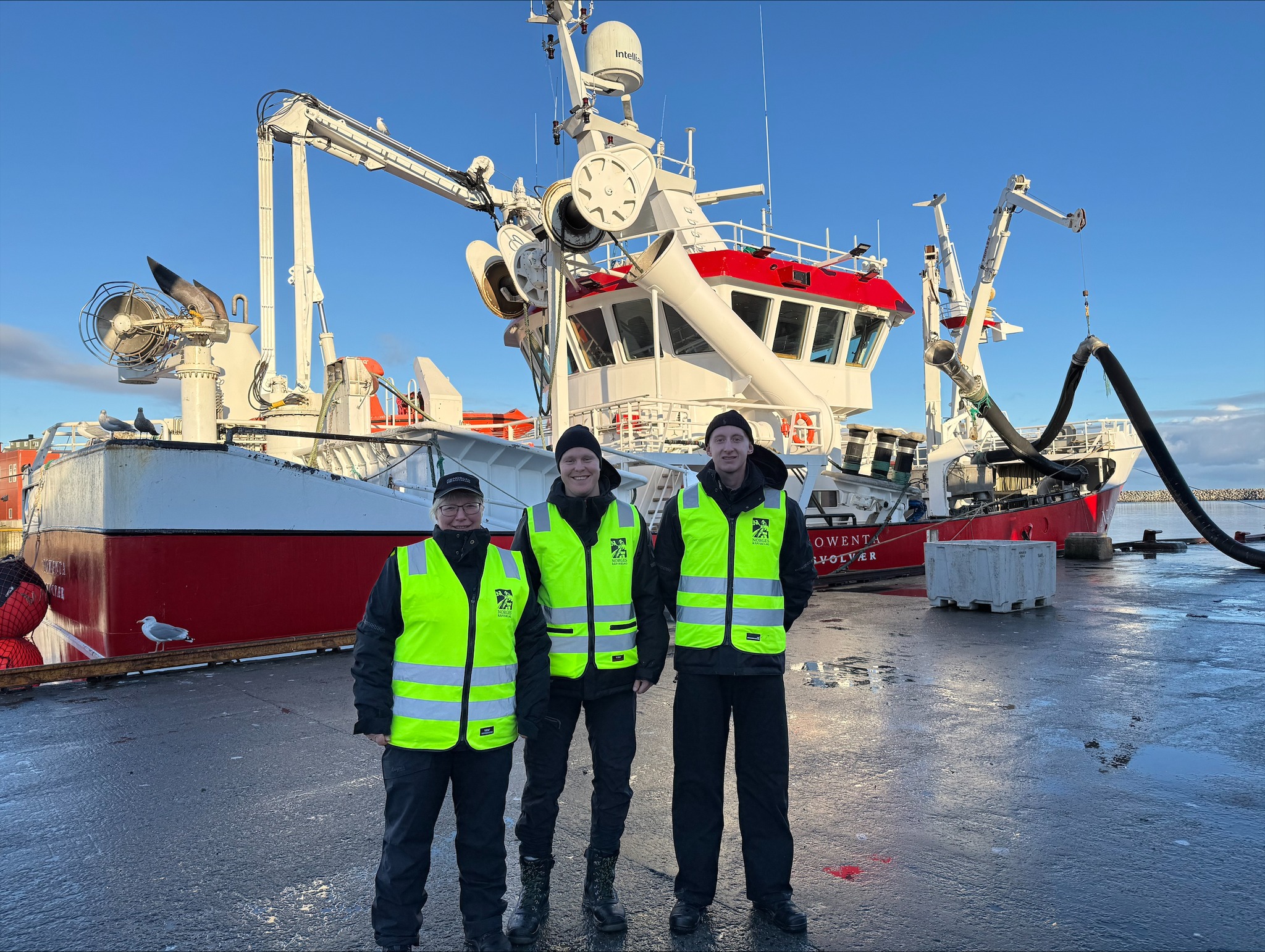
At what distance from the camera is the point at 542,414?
1352cm

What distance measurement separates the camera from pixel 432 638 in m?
2.46

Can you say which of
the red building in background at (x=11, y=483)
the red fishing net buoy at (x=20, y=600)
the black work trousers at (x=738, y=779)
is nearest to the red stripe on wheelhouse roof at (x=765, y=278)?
the red fishing net buoy at (x=20, y=600)

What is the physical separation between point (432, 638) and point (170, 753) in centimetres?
305

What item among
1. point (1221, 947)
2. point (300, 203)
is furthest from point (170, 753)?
point (300, 203)

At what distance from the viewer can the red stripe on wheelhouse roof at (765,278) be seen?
13656 mm

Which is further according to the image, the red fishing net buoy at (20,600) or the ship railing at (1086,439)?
the ship railing at (1086,439)

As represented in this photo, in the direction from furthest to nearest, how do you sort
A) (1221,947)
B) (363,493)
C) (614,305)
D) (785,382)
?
(614,305) → (785,382) → (363,493) → (1221,947)

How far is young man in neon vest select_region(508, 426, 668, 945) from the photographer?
2809mm

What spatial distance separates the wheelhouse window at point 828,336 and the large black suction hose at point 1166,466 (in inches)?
208

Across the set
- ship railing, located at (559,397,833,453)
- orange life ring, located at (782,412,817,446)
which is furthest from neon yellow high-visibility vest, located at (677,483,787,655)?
orange life ring, located at (782,412,817,446)

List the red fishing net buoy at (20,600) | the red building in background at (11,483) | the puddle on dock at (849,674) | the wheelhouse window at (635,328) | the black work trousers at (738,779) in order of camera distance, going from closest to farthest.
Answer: the black work trousers at (738,779) < the puddle on dock at (849,674) < the red fishing net buoy at (20,600) < the wheelhouse window at (635,328) < the red building in background at (11,483)

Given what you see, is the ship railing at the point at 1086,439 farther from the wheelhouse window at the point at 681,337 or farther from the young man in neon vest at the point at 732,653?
the young man in neon vest at the point at 732,653

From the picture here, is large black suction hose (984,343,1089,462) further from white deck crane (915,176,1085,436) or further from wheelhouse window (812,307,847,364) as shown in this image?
wheelhouse window (812,307,847,364)

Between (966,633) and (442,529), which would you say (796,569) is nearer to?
(442,529)
